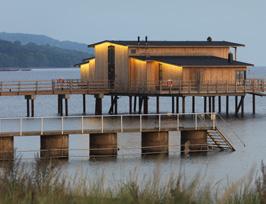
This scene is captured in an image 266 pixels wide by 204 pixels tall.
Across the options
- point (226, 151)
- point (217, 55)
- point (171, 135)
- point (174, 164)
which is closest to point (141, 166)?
point (174, 164)

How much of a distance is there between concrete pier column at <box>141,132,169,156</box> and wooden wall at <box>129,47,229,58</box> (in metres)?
28.5

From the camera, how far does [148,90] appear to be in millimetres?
66875

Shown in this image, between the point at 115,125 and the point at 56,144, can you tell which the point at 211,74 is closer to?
the point at 115,125

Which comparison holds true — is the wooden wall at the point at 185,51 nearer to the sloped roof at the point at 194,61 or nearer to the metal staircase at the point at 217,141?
the sloped roof at the point at 194,61

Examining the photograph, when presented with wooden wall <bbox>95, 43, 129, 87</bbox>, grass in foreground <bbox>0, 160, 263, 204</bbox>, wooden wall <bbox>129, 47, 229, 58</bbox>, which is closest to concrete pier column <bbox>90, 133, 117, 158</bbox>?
grass in foreground <bbox>0, 160, 263, 204</bbox>

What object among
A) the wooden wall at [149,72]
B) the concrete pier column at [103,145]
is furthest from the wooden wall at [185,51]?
the concrete pier column at [103,145]

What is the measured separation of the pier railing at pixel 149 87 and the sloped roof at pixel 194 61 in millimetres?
1466


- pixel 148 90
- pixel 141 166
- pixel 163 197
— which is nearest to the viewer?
pixel 163 197

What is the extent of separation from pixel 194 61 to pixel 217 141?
76.9 ft

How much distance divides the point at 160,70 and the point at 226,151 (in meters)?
24.4

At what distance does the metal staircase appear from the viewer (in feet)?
146

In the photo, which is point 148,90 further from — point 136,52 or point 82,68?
point 82,68

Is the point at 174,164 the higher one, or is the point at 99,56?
the point at 99,56

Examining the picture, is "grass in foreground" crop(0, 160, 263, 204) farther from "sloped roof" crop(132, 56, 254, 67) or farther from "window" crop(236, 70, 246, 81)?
"window" crop(236, 70, 246, 81)
